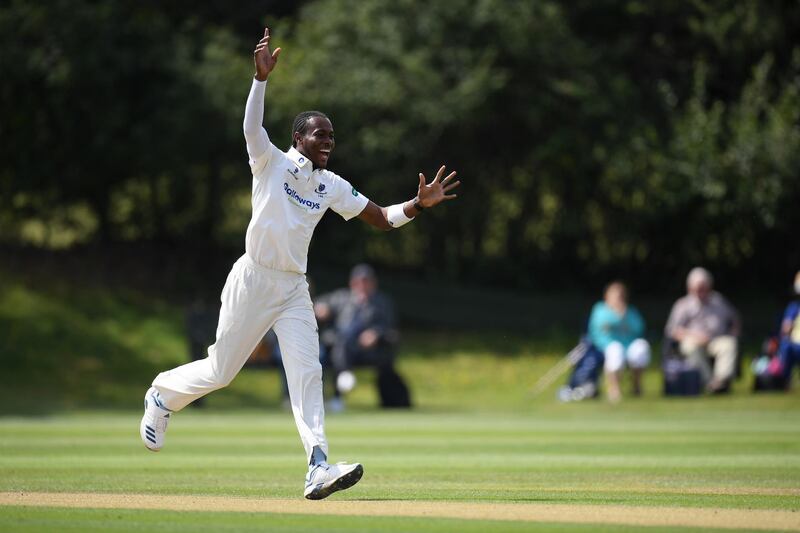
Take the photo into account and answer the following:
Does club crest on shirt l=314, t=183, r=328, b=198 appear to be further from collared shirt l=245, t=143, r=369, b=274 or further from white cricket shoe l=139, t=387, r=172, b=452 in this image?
white cricket shoe l=139, t=387, r=172, b=452

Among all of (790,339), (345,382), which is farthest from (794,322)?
(345,382)

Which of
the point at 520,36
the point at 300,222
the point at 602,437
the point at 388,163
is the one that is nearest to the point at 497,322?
the point at 388,163

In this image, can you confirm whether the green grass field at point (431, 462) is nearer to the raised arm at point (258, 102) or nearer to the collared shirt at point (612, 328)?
the collared shirt at point (612, 328)

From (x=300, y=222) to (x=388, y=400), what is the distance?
1252 cm

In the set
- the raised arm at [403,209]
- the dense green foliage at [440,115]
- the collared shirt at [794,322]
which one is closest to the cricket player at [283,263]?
the raised arm at [403,209]

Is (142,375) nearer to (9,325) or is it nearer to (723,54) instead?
(9,325)

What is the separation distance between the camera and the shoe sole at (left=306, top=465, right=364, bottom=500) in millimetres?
8016

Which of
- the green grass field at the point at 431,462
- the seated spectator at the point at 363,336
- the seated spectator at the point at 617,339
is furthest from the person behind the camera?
the seated spectator at the point at 363,336

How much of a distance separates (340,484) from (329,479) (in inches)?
2.8

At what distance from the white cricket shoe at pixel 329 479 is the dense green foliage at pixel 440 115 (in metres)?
18.9

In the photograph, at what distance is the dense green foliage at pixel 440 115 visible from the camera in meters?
26.4

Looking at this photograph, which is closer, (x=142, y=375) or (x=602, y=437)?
(x=602, y=437)

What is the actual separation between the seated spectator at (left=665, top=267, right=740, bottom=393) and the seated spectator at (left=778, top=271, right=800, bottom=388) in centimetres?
→ 69

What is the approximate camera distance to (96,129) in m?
27.4
